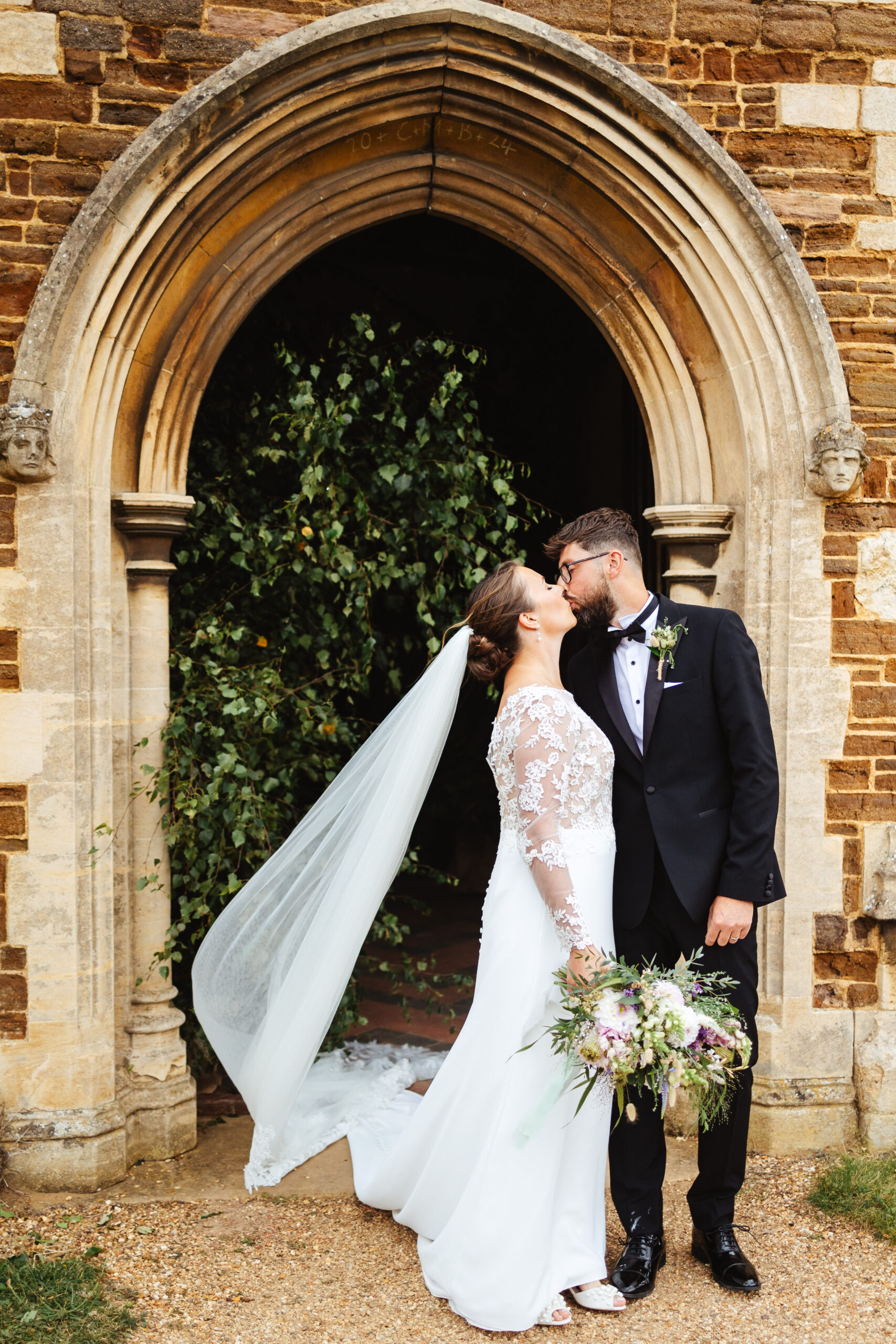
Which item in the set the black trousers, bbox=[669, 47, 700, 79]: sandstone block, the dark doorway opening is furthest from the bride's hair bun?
the dark doorway opening

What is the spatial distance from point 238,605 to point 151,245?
1.42 meters

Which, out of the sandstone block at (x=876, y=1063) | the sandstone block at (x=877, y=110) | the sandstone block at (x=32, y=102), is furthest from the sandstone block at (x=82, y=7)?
the sandstone block at (x=876, y=1063)

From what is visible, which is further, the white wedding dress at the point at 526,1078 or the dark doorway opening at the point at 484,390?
the dark doorway opening at the point at 484,390

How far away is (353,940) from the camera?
312 centimetres

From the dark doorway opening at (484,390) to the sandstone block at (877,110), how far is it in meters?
2.10

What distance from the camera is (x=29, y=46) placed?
3410mm

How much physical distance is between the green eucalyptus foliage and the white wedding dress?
3.86 feet

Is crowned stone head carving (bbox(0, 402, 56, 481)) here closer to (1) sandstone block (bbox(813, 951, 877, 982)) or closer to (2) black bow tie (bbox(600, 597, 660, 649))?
(2) black bow tie (bbox(600, 597, 660, 649))

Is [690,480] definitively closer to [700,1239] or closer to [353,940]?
[353,940]

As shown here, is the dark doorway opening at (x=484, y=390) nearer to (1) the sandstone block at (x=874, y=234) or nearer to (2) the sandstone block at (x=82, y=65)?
(2) the sandstone block at (x=82, y=65)

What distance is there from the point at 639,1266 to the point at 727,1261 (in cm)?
25

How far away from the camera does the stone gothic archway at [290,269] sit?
3.43 m

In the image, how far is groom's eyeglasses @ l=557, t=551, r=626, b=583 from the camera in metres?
2.99

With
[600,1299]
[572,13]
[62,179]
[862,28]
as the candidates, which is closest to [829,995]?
[600,1299]
